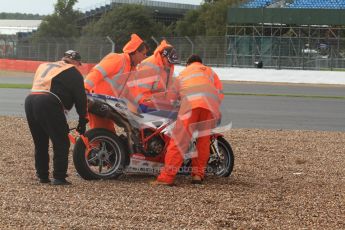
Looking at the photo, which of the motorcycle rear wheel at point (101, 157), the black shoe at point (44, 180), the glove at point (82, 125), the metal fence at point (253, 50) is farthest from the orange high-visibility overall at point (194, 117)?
the metal fence at point (253, 50)

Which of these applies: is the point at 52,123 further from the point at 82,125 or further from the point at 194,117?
the point at 194,117

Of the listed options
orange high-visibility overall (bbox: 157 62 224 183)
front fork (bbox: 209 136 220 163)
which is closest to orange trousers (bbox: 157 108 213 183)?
orange high-visibility overall (bbox: 157 62 224 183)

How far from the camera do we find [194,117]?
8.30m

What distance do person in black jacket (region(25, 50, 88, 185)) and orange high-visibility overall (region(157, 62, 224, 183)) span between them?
110 centimetres

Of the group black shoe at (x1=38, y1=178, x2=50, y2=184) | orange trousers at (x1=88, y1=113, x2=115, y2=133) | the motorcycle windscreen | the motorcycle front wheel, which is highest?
the motorcycle windscreen

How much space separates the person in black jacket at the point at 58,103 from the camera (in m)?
7.96

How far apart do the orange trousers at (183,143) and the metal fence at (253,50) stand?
32.9 meters

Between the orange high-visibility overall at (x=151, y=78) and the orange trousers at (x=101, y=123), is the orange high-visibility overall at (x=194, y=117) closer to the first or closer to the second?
the orange high-visibility overall at (x=151, y=78)

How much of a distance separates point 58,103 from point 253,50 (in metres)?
Answer: 38.1

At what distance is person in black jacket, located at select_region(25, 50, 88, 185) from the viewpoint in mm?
7965

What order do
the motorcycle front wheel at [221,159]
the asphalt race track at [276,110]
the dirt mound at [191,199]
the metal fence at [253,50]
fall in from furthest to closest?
the metal fence at [253,50]
the asphalt race track at [276,110]
the motorcycle front wheel at [221,159]
the dirt mound at [191,199]

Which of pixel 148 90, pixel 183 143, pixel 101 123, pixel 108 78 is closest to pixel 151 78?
pixel 148 90

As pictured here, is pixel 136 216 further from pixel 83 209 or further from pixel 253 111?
pixel 253 111

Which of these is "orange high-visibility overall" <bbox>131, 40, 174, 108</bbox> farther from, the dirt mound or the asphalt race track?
the asphalt race track
